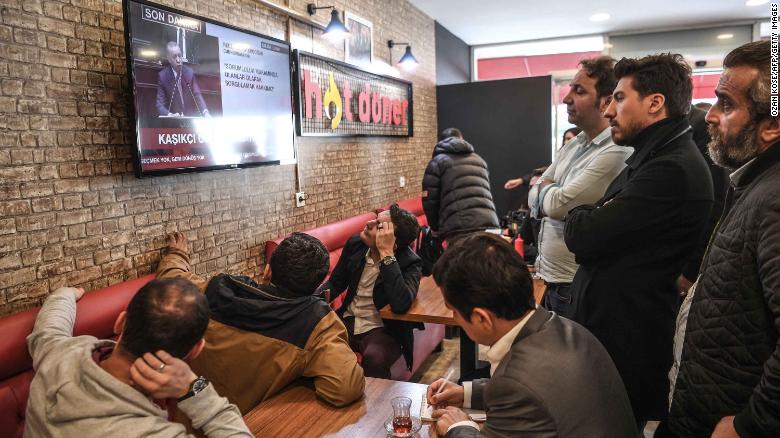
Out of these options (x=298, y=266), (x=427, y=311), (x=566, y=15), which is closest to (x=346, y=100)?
(x=427, y=311)

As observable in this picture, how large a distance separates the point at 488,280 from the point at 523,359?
0.62ft

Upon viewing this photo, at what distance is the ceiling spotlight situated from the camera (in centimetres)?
713

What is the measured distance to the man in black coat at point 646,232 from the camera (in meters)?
1.83

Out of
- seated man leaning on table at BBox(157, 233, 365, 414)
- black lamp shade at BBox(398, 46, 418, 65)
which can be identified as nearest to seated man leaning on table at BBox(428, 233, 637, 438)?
seated man leaning on table at BBox(157, 233, 365, 414)

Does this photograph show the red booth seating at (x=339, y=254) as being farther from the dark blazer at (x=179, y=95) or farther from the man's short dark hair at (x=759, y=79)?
the man's short dark hair at (x=759, y=79)

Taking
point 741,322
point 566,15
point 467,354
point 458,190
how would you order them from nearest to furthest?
point 741,322
point 467,354
point 458,190
point 566,15

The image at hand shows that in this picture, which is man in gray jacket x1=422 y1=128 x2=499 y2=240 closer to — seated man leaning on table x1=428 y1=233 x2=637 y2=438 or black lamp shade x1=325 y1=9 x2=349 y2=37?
black lamp shade x1=325 y1=9 x2=349 y2=37

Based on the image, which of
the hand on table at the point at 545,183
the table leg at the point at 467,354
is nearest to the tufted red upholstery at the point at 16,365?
the table leg at the point at 467,354

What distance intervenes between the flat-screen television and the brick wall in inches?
5.1

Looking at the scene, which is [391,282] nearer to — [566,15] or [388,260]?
[388,260]

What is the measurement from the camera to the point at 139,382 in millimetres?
1169

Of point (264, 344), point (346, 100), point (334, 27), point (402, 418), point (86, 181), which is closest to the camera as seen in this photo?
point (402, 418)

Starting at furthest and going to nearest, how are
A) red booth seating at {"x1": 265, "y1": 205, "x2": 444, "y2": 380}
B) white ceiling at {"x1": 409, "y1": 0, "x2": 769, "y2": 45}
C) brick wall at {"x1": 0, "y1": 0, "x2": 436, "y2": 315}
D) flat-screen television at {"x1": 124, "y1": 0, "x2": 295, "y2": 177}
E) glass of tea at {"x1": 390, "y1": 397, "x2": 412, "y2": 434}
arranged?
white ceiling at {"x1": 409, "y1": 0, "x2": 769, "y2": 45}, red booth seating at {"x1": 265, "y1": 205, "x2": 444, "y2": 380}, flat-screen television at {"x1": 124, "y1": 0, "x2": 295, "y2": 177}, brick wall at {"x1": 0, "y1": 0, "x2": 436, "y2": 315}, glass of tea at {"x1": 390, "y1": 397, "x2": 412, "y2": 434}

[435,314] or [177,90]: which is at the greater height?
[177,90]
